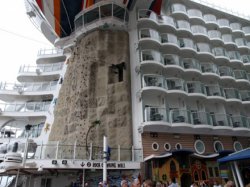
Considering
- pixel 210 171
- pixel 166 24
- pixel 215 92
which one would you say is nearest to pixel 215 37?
pixel 166 24

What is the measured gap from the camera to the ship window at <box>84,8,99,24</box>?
76.2 feet

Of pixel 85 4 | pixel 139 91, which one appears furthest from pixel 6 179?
pixel 85 4

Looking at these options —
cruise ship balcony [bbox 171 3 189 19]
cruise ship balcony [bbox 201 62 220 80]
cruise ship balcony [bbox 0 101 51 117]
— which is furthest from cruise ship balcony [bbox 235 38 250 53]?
cruise ship balcony [bbox 0 101 51 117]

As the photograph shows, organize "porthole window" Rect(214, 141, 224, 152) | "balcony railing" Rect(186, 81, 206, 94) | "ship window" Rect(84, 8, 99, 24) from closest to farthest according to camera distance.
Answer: "porthole window" Rect(214, 141, 224, 152), "balcony railing" Rect(186, 81, 206, 94), "ship window" Rect(84, 8, 99, 24)

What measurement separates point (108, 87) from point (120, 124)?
367 centimetres

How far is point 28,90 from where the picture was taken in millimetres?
29422

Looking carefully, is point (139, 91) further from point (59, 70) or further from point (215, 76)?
point (59, 70)

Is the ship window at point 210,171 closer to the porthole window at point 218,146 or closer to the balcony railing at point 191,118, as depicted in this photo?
the porthole window at point 218,146

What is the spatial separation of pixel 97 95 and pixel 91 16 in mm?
8555

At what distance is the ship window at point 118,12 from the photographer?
75.9ft

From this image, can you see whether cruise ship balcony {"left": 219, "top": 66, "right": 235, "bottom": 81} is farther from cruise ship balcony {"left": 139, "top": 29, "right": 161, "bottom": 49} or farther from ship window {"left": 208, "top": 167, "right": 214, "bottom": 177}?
ship window {"left": 208, "top": 167, "right": 214, "bottom": 177}

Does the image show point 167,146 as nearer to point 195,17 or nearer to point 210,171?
point 210,171

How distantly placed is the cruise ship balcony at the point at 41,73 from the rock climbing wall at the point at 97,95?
6.57 m

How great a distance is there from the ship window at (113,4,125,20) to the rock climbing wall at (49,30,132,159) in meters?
1.69
